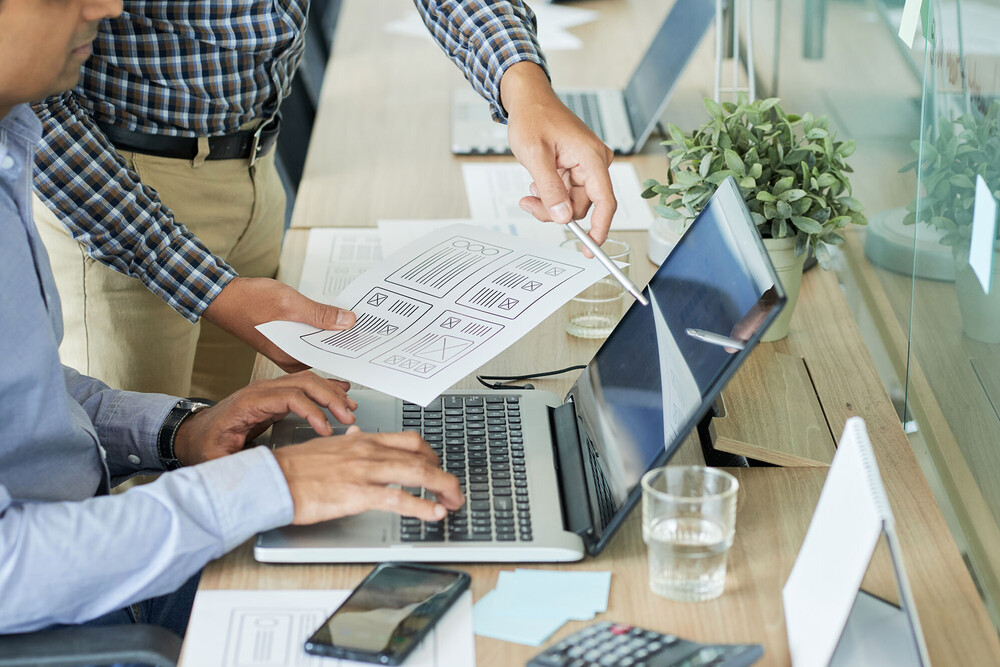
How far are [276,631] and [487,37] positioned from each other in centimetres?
93

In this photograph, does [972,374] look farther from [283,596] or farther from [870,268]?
[283,596]

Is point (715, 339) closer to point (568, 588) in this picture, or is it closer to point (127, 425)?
point (568, 588)

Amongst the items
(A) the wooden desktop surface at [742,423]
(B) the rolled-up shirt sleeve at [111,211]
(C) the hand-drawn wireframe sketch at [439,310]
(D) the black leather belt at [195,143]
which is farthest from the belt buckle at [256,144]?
(C) the hand-drawn wireframe sketch at [439,310]

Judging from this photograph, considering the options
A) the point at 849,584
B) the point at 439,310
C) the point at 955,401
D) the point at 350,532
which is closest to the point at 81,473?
the point at 350,532

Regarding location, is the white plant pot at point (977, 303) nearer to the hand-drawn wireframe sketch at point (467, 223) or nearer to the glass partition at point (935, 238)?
the glass partition at point (935, 238)

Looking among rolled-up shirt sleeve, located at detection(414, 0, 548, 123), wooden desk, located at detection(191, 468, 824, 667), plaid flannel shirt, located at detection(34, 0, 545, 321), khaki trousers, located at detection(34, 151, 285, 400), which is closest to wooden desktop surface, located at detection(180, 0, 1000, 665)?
wooden desk, located at detection(191, 468, 824, 667)

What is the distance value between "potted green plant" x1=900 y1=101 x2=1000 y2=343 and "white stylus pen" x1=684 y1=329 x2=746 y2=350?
0.32 m

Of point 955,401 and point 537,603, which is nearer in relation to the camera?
point 537,603

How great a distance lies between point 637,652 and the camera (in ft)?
2.60

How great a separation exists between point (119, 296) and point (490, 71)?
627mm

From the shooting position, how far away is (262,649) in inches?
32.7

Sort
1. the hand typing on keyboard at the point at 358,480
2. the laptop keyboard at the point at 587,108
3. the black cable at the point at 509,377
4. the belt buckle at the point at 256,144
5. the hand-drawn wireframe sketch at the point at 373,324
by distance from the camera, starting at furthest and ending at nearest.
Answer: the laptop keyboard at the point at 587,108, the belt buckle at the point at 256,144, the black cable at the point at 509,377, the hand-drawn wireframe sketch at the point at 373,324, the hand typing on keyboard at the point at 358,480

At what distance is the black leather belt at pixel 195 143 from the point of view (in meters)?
1.52

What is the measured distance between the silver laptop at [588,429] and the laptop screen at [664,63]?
1.01 m
